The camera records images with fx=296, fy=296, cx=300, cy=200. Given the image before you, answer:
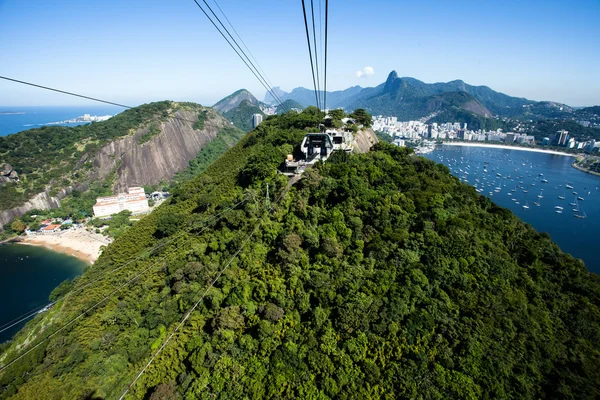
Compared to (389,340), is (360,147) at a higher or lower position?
higher

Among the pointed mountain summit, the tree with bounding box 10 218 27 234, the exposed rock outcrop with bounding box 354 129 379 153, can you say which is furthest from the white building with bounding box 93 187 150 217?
the pointed mountain summit

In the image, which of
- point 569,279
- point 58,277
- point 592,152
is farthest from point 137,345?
point 592,152

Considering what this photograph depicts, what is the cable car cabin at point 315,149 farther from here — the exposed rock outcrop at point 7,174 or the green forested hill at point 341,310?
the exposed rock outcrop at point 7,174

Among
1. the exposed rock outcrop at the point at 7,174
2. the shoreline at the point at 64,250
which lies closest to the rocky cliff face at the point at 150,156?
the exposed rock outcrop at the point at 7,174

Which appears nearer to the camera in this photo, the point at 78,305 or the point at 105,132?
the point at 78,305

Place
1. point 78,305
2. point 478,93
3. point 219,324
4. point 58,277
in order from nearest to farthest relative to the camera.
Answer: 1. point 219,324
2. point 78,305
3. point 58,277
4. point 478,93

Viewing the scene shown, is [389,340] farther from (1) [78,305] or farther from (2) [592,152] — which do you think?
(2) [592,152]

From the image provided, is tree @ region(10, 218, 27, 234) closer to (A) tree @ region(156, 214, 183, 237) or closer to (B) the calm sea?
(A) tree @ region(156, 214, 183, 237)
